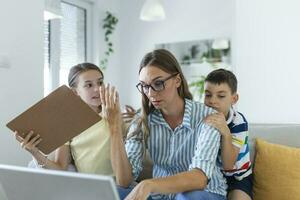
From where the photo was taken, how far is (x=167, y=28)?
4.43 meters

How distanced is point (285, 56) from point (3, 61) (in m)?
1.52

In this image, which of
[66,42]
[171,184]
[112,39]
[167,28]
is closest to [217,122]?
[171,184]

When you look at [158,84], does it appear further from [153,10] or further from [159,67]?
[153,10]

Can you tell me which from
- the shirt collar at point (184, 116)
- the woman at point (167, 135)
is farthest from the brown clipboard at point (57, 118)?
the shirt collar at point (184, 116)

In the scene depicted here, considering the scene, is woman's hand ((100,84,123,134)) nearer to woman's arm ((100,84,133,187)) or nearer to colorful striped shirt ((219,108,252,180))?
woman's arm ((100,84,133,187))

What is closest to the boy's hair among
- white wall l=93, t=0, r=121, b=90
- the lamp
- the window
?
the lamp

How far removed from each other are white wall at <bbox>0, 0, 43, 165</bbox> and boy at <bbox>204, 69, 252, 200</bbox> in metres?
0.99

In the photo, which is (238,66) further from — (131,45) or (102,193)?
(131,45)

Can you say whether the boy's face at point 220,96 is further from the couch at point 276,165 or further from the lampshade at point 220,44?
the lampshade at point 220,44

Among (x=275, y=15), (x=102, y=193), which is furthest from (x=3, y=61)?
(x=275, y=15)

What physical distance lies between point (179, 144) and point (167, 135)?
0.06 metres

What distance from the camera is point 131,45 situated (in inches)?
184

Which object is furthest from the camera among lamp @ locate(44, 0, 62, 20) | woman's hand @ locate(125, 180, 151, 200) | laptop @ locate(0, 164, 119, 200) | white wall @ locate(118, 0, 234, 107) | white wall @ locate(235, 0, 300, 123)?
white wall @ locate(118, 0, 234, 107)

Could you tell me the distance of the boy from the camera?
4.89 ft
